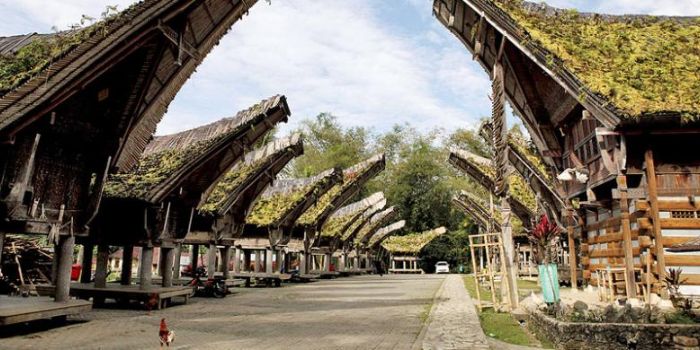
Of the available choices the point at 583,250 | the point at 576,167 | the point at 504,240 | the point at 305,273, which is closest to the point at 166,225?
the point at 504,240

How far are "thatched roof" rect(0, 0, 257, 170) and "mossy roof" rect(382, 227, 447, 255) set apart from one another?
4419cm

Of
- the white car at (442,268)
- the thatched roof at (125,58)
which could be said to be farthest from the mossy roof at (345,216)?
the thatched roof at (125,58)

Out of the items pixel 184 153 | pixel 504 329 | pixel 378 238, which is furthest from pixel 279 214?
pixel 378 238

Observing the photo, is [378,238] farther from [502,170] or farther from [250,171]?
[502,170]

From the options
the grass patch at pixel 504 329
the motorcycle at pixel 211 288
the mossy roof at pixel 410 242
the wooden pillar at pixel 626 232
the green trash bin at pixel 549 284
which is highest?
the mossy roof at pixel 410 242

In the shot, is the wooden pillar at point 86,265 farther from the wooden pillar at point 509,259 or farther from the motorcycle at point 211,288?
the wooden pillar at point 509,259

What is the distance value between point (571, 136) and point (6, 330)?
15.9 meters

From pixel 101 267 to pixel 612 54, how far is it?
15.6 metres

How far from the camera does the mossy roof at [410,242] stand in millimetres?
54094

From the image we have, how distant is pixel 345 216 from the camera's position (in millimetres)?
39000

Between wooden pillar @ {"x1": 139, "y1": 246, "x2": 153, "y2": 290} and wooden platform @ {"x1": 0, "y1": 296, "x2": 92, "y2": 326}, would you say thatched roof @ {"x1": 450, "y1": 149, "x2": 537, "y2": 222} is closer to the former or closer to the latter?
wooden pillar @ {"x1": 139, "y1": 246, "x2": 153, "y2": 290}

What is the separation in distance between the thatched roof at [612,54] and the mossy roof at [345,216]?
23115 millimetres

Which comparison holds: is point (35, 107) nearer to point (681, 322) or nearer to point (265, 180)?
point (681, 322)

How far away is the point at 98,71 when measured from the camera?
972 centimetres
